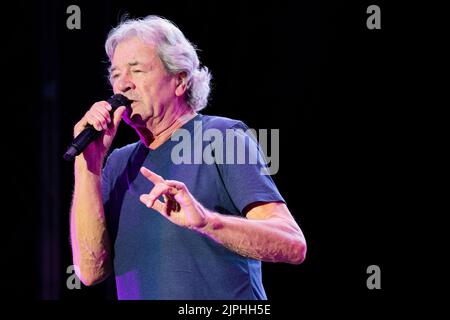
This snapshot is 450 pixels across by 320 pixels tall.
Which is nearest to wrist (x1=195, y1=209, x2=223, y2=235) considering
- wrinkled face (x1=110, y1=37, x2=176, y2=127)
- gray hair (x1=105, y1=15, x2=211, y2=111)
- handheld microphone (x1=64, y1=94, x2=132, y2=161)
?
handheld microphone (x1=64, y1=94, x2=132, y2=161)

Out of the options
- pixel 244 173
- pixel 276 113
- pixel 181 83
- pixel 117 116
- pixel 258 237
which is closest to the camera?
pixel 258 237

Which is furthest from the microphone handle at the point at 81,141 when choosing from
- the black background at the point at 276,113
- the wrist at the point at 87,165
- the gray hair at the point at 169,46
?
the black background at the point at 276,113

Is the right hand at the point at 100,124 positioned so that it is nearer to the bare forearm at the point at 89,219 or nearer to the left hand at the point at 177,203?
the bare forearm at the point at 89,219

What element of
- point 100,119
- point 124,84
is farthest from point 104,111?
point 124,84

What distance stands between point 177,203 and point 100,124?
40 centimetres

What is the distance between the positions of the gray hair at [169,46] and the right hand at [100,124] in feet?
0.82

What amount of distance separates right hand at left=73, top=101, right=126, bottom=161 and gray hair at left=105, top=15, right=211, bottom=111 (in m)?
0.25

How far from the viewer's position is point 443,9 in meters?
2.53

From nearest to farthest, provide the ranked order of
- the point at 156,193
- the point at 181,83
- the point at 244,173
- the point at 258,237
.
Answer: the point at 156,193
the point at 258,237
the point at 244,173
the point at 181,83

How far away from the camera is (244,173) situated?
147 centimetres

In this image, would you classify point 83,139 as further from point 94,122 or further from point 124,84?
point 124,84

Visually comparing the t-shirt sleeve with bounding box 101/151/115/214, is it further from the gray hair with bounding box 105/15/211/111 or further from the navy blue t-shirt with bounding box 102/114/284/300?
the gray hair with bounding box 105/15/211/111

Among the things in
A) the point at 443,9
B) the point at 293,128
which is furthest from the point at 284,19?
the point at 443,9

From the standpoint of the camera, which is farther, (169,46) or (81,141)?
(169,46)
